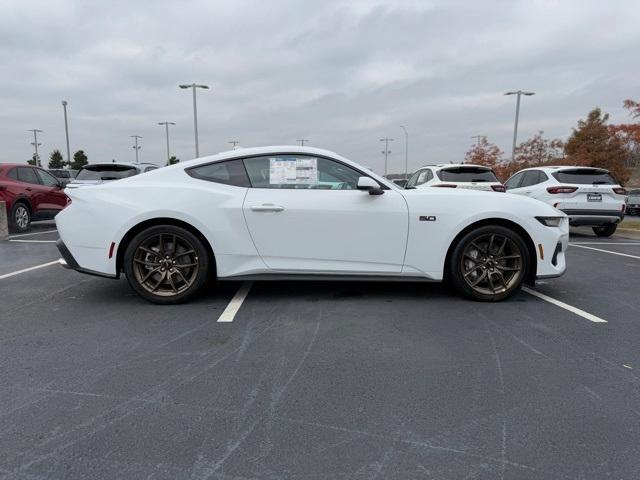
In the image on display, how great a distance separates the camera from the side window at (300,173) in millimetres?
4484

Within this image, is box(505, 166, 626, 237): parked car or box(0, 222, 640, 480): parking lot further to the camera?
box(505, 166, 626, 237): parked car

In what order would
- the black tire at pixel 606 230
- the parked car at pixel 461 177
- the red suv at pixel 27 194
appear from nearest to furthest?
the parked car at pixel 461 177
the red suv at pixel 27 194
the black tire at pixel 606 230

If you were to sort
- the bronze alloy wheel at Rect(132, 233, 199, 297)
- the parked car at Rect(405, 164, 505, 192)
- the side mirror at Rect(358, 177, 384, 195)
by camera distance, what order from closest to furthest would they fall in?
1. the side mirror at Rect(358, 177, 384, 195)
2. the bronze alloy wheel at Rect(132, 233, 199, 297)
3. the parked car at Rect(405, 164, 505, 192)

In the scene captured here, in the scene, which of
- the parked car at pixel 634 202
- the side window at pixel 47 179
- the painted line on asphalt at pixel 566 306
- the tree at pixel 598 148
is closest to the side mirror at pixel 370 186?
the painted line on asphalt at pixel 566 306

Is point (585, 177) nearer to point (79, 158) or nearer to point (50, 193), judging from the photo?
point (50, 193)

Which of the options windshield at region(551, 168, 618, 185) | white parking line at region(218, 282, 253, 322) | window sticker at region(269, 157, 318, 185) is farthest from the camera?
windshield at region(551, 168, 618, 185)

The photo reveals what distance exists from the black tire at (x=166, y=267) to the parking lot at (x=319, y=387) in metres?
0.15

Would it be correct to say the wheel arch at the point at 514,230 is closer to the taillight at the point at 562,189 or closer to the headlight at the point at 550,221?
the headlight at the point at 550,221

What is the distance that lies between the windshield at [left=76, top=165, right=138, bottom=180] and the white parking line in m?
6.44

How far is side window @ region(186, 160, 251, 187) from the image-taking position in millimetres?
4492

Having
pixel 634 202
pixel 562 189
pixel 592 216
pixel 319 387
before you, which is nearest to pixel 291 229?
pixel 319 387

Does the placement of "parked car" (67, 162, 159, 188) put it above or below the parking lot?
above

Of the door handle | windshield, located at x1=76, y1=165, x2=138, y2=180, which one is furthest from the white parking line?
windshield, located at x1=76, y1=165, x2=138, y2=180

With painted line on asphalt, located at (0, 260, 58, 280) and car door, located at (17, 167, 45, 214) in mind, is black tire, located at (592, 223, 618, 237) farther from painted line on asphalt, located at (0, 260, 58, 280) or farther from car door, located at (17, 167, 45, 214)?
car door, located at (17, 167, 45, 214)
